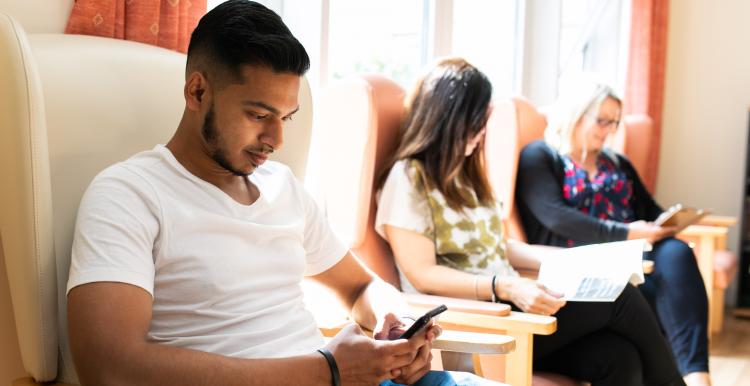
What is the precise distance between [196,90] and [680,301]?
2029 mm

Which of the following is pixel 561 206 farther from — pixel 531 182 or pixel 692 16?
pixel 692 16

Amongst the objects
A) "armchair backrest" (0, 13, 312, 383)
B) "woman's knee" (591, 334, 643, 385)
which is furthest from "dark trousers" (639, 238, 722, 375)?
"armchair backrest" (0, 13, 312, 383)

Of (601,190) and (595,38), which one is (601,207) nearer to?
(601,190)

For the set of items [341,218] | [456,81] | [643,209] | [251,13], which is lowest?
[643,209]

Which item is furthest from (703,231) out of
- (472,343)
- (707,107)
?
(472,343)

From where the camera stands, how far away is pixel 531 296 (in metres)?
1.90

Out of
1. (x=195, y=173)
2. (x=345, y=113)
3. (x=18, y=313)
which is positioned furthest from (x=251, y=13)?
(x=345, y=113)

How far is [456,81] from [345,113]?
29cm

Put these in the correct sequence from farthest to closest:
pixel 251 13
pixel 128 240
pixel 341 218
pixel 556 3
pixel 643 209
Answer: pixel 556 3 → pixel 643 209 → pixel 341 218 → pixel 251 13 → pixel 128 240

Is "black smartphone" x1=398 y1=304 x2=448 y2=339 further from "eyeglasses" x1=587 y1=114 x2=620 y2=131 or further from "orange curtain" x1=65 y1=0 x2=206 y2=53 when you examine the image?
"eyeglasses" x1=587 y1=114 x2=620 y2=131

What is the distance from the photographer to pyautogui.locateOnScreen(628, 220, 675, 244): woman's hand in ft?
9.45

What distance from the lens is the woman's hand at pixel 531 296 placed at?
1885mm

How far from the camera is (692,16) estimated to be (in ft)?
16.7

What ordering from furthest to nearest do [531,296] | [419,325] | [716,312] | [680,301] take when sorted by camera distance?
[716,312], [680,301], [531,296], [419,325]
